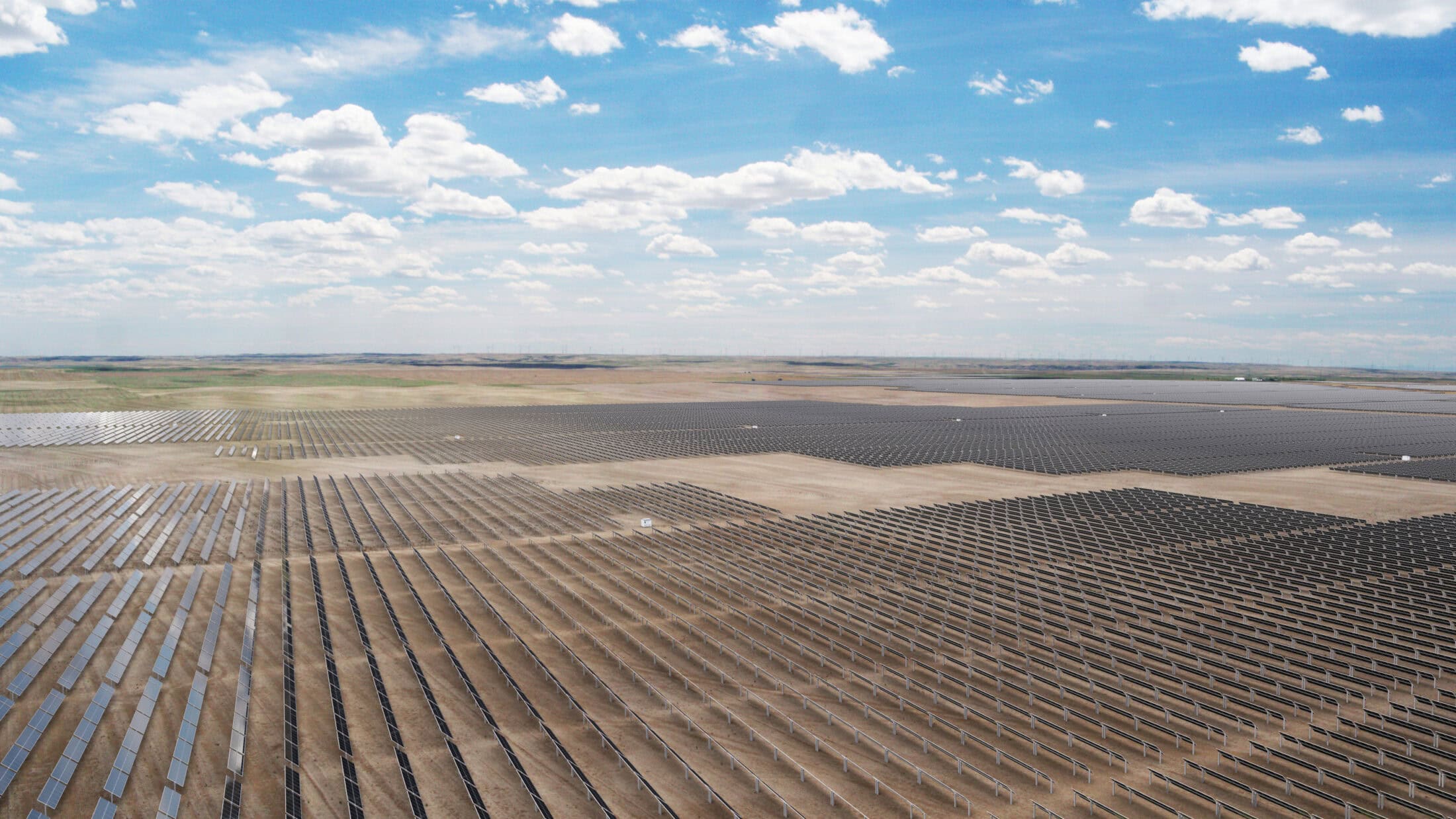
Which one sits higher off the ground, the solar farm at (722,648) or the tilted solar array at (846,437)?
the tilted solar array at (846,437)

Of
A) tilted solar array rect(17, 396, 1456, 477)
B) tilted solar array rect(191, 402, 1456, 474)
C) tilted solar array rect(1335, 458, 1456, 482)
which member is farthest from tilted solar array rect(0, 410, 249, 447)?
tilted solar array rect(1335, 458, 1456, 482)

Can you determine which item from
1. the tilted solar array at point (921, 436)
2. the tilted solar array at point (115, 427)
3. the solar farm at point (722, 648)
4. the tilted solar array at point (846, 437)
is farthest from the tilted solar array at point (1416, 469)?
the tilted solar array at point (115, 427)

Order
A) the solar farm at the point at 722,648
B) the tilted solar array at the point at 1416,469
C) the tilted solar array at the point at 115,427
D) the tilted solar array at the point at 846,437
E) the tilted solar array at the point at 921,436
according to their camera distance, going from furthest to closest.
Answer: the tilted solar array at the point at 115,427 < the tilted solar array at the point at 921,436 < the tilted solar array at the point at 846,437 < the tilted solar array at the point at 1416,469 < the solar farm at the point at 722,648

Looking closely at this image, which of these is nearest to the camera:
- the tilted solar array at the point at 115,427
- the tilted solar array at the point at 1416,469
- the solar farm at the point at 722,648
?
the solar farm at the point at 722,648

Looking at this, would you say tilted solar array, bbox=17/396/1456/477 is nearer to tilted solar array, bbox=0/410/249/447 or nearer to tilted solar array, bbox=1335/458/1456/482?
tilted solar array, bbox=1335/458/1456/482

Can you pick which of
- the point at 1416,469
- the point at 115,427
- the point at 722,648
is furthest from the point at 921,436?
the point at 115,427

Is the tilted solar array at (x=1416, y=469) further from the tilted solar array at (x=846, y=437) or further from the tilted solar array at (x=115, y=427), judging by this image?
the tilted solar array at (x=115, y=427)

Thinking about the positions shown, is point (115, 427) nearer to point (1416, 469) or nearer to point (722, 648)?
point (722, 648)

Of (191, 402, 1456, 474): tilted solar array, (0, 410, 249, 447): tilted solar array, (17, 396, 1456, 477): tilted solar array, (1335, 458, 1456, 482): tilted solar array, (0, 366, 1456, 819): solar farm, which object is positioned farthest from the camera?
(0, 410, 249, 447): tilted solar array

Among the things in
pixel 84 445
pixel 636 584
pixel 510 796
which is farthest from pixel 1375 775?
pixel 84 445

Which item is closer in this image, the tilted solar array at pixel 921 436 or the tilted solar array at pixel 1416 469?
the tilted solar array at pixel 1416 469
